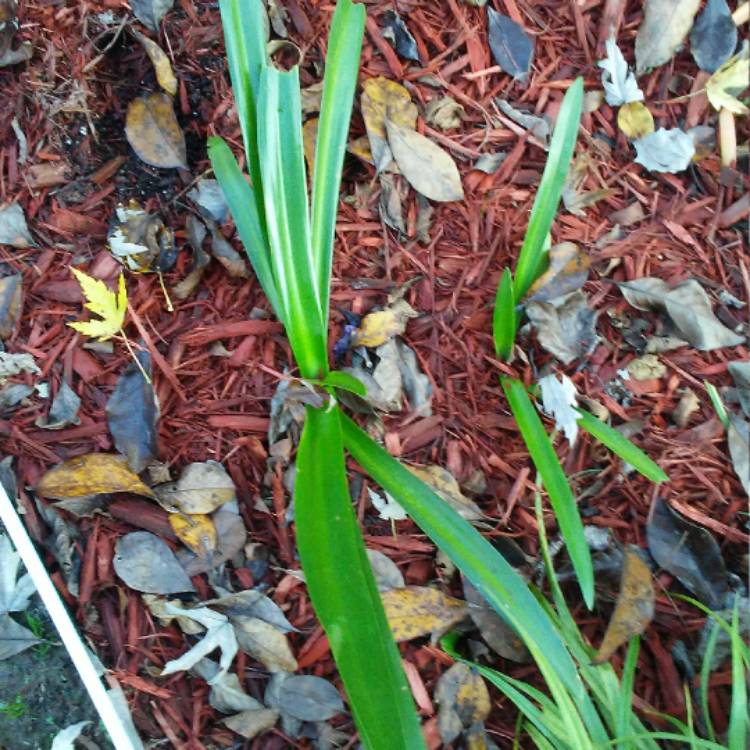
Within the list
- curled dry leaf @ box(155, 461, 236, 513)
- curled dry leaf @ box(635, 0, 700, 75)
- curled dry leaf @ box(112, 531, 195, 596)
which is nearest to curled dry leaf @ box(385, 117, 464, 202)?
curled dry leaf @ box(635, 0, 700, 75)

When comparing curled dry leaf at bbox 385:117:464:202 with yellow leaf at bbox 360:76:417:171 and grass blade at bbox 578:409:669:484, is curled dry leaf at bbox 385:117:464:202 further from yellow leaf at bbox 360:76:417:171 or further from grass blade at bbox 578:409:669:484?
grass blade at bbox 578:409:669:484

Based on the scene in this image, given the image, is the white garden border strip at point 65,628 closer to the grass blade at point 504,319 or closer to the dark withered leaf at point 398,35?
the grass blade at point 504,319

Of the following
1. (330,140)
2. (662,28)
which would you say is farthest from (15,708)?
(662,28)

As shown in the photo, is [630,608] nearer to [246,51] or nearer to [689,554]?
[689,554]

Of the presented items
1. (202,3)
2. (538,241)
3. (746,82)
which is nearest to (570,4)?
(746,82)

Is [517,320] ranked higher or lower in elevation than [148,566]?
higher

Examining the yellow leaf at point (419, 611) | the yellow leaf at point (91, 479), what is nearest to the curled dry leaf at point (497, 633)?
the yellow leaf at point (419, 611)

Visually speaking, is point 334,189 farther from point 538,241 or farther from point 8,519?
point 8,519
